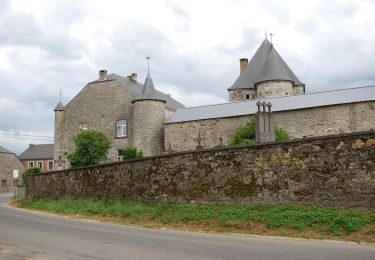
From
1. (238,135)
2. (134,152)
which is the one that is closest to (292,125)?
(238,135)

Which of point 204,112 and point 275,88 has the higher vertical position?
point 275,88

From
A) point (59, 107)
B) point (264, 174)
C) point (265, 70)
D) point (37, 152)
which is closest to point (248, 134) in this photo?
point (264, 174)

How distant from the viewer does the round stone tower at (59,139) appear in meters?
39.9

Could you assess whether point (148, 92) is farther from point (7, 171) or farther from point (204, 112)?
point (7, 171)

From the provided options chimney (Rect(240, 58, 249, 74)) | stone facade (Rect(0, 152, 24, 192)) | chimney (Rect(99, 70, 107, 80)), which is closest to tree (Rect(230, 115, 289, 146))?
chimney (Rect(99, 70, 107, 80))

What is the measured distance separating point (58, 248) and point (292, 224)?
5973 millimetres

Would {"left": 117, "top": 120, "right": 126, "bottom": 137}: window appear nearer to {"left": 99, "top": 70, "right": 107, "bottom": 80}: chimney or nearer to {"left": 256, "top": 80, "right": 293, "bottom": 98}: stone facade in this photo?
{"left": 99, "top": 70, "right": 107, "bottom": 80}: chimney

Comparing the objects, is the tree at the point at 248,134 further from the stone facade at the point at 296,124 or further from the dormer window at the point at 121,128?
the dormer window at the point at 121,128

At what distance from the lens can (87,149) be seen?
32594 mm

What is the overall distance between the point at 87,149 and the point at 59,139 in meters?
9.26

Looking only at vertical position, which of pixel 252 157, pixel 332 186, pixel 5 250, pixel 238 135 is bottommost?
pixel 5 250

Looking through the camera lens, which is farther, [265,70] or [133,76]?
[133,76]

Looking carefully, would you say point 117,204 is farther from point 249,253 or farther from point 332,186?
point 249,253

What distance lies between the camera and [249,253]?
27.5ft
